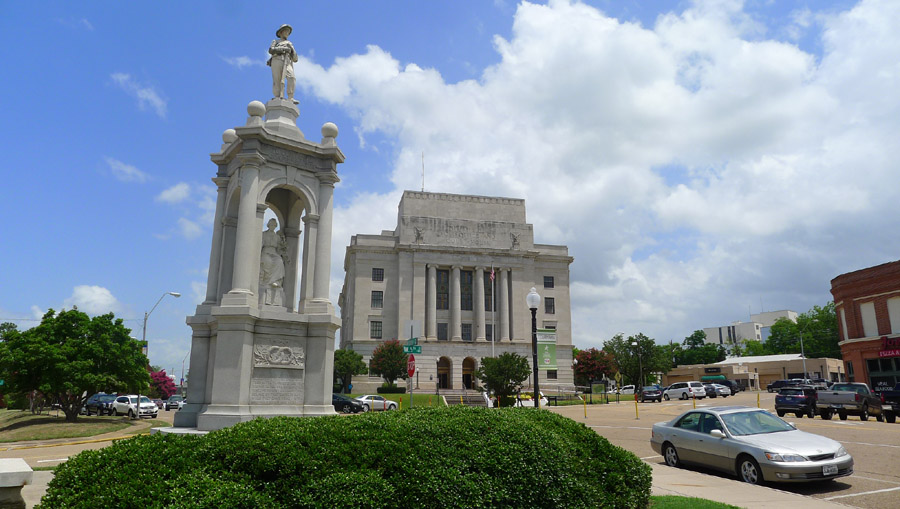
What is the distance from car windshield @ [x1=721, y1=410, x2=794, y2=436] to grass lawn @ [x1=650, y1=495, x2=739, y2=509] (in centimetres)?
463

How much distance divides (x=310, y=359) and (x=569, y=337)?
64412 millimetres

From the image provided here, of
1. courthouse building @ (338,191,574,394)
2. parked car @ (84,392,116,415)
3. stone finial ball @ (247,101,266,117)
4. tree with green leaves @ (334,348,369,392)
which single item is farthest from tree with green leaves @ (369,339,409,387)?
stone finial ball @ (247,101,266,117)

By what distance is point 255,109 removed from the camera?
13148 mm

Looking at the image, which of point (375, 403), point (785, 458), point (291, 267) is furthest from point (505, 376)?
point (785, 458)

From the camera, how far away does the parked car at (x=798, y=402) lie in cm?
3034

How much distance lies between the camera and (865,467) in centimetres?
1376

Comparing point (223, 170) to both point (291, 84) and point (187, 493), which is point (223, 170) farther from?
point (187, 493)

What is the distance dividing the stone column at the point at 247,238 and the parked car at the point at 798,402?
29.6m

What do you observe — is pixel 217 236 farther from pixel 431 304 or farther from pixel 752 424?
pixel 431 304

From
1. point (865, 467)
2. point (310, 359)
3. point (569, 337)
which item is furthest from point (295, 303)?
point (569, 337)

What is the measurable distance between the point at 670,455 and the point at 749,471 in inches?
99.2

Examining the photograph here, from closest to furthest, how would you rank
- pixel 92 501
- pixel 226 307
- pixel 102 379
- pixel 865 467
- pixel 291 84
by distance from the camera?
pixel 92 501 < pixel 226 307 < pixel 865 467 < pixel 291 84 < pixel 102 379

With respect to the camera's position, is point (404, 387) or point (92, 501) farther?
point (404, 387)

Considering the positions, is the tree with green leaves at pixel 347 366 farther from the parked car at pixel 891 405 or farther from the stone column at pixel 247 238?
the stone column at pixel 247 238
